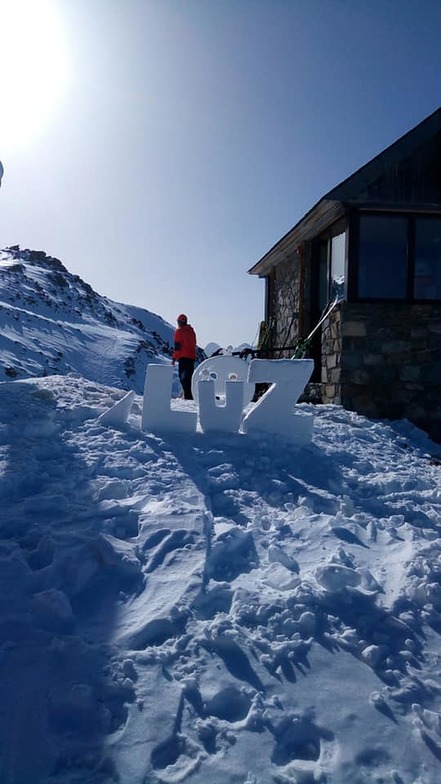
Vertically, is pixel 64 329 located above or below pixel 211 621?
above

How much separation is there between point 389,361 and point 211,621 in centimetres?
642

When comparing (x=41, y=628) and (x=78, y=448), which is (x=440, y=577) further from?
(x=78, y=448)

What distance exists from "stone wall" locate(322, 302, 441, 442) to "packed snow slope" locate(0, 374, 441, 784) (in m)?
3.53

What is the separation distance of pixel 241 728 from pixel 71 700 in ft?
2.32

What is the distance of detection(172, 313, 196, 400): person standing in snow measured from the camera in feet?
32.7

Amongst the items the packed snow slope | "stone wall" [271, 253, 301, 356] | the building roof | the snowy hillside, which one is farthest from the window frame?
the snowy hillside

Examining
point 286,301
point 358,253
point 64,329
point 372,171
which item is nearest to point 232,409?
point 358,253

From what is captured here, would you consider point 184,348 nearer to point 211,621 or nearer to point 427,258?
point 427,258

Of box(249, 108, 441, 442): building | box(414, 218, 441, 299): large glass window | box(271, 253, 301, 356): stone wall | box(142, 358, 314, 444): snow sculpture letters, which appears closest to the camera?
box(142, 358, 314, 444): snow sculpture letters

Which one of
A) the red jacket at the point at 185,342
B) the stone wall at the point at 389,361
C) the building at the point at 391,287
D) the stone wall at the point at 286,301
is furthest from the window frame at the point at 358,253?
the red jacket at the point at 185,342

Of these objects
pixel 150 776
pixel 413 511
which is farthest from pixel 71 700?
pixel 413 511

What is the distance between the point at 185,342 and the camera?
9.98 metres

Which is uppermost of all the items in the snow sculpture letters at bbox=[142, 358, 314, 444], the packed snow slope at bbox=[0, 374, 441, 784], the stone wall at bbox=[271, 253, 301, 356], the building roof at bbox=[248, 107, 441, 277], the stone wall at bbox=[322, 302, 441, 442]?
the building roof at bbox=[248, 107, 441, 277]

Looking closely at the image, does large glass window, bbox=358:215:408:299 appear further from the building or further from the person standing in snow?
the person standing in snow
